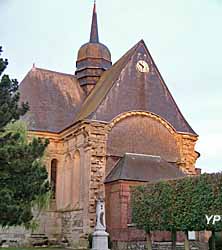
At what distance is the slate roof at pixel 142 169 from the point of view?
90.4ft

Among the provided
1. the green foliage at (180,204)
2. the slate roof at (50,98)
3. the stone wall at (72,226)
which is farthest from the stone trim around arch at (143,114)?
the green foliage at (180,204)

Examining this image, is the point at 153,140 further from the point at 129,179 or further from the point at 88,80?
the point at 88,80

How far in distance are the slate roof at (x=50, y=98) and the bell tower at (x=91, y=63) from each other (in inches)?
28.0

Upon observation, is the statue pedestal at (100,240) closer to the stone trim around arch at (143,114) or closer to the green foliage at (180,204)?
the green foliage at (180,204)

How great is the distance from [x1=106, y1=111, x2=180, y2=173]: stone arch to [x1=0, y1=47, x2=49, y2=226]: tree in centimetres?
1346

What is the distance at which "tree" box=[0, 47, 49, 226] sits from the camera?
15031 mm

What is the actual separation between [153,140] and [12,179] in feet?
54.7

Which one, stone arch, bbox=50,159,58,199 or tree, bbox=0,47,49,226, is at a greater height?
stone arch, bbox=50,159,58,199

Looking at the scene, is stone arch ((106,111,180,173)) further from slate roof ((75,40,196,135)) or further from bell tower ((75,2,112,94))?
bell tower ((75,2,112,94))

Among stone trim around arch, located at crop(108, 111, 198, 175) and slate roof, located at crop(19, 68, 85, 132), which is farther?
slate roof, located at crop(19, 68, 85, 132)

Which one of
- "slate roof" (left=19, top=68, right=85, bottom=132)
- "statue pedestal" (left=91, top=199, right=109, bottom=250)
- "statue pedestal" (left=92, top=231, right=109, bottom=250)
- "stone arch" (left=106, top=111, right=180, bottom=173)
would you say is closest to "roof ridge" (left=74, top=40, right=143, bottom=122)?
"slate roof" (left=19, top=68, right=85, bottom=132)

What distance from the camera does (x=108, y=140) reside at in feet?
97.3

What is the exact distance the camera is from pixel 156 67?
33094mm

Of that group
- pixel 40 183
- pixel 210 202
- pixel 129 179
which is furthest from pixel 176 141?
pixel 40 183
